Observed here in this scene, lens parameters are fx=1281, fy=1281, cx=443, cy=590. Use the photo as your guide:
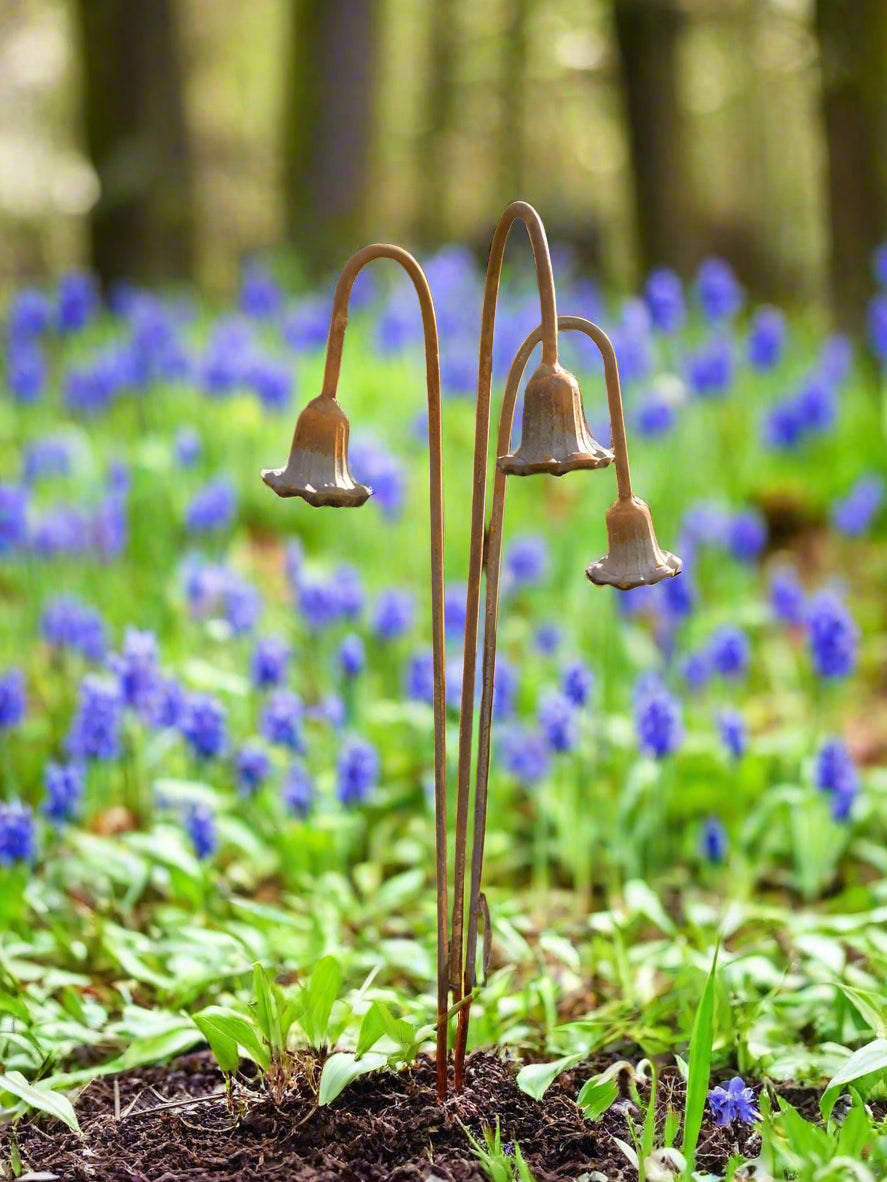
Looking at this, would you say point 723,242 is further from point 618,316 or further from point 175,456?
point 175,456

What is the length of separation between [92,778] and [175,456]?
71.6 inches

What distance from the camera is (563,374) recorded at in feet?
5.14

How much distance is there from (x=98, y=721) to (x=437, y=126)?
39.6 ft

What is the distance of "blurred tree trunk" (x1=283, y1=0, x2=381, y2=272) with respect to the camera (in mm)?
8586

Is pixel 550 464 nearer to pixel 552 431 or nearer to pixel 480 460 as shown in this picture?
pixel 552 431

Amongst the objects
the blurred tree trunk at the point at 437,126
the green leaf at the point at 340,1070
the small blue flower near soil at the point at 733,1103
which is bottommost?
the small blue flower near soil at the point at 733,1103

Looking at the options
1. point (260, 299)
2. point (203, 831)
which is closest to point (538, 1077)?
point (203, 831)

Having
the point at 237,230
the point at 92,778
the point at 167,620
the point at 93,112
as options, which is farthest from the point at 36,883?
the point at 237,230

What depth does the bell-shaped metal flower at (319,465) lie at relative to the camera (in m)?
1.61

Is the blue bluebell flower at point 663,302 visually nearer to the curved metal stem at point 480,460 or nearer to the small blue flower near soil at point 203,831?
the small blue flower near soil at point 203,831

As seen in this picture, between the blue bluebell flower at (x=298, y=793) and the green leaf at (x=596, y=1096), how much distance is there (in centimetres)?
118

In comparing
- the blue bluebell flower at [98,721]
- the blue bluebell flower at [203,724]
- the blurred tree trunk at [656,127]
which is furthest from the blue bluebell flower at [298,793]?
the blurred tree trunk at [656,127]

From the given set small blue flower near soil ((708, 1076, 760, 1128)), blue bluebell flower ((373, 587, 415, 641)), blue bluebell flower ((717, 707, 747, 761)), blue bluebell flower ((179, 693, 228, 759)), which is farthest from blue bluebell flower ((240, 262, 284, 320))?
small blue flower near soil ((708, 1076, 760, 1128))

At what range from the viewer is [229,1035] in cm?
189
